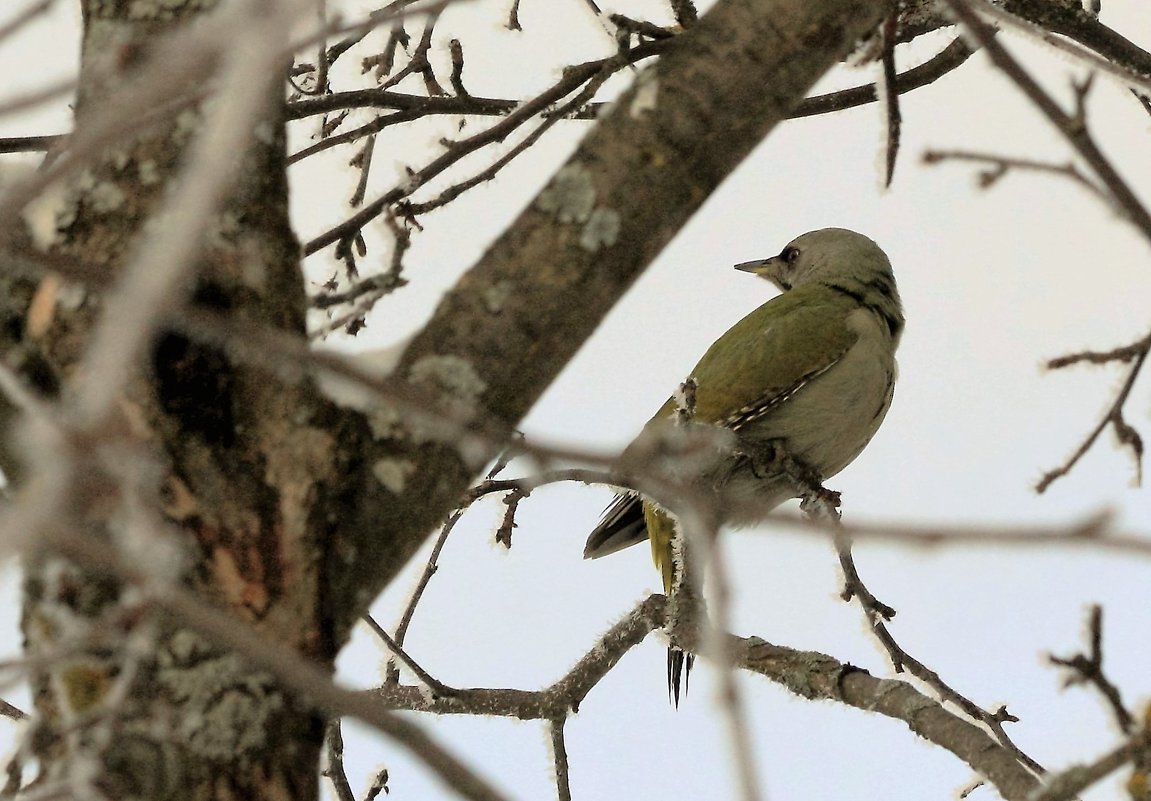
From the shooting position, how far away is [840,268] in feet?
19.2

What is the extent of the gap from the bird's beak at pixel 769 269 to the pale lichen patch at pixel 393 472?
4578 mm

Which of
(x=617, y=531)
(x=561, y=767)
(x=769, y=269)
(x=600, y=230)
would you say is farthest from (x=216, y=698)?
(x=769, y=269)

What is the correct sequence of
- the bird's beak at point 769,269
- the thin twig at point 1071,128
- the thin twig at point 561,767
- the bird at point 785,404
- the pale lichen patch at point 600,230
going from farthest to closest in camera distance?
the bird's beak at point 769,269 < the bird at point 785,404 < the thin twig at point 561,767 < the pale lichen patch at point 600,230 < the thin twig at point 1071,128

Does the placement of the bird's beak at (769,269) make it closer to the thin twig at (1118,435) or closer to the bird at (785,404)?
the bird at (785,404)

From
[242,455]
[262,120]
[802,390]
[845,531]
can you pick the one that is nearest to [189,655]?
[242,455]

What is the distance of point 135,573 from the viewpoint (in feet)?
2.92

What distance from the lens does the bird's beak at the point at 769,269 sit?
6.40 meters

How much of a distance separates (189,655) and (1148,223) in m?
1.34

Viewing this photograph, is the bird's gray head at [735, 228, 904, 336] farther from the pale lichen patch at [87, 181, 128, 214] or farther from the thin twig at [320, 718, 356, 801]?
the pale lichen patch at [87, 181, 128, 214]

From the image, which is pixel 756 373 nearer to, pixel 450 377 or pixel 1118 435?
pixel 1118 435

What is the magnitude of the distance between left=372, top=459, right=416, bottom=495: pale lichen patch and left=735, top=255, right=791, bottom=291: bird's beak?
15.0ft

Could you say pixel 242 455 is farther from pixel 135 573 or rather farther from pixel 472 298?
pixel 135 573

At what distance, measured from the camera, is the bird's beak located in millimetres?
6398

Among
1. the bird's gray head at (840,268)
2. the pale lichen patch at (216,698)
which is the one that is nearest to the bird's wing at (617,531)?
the bird's gray head at (840,268)
